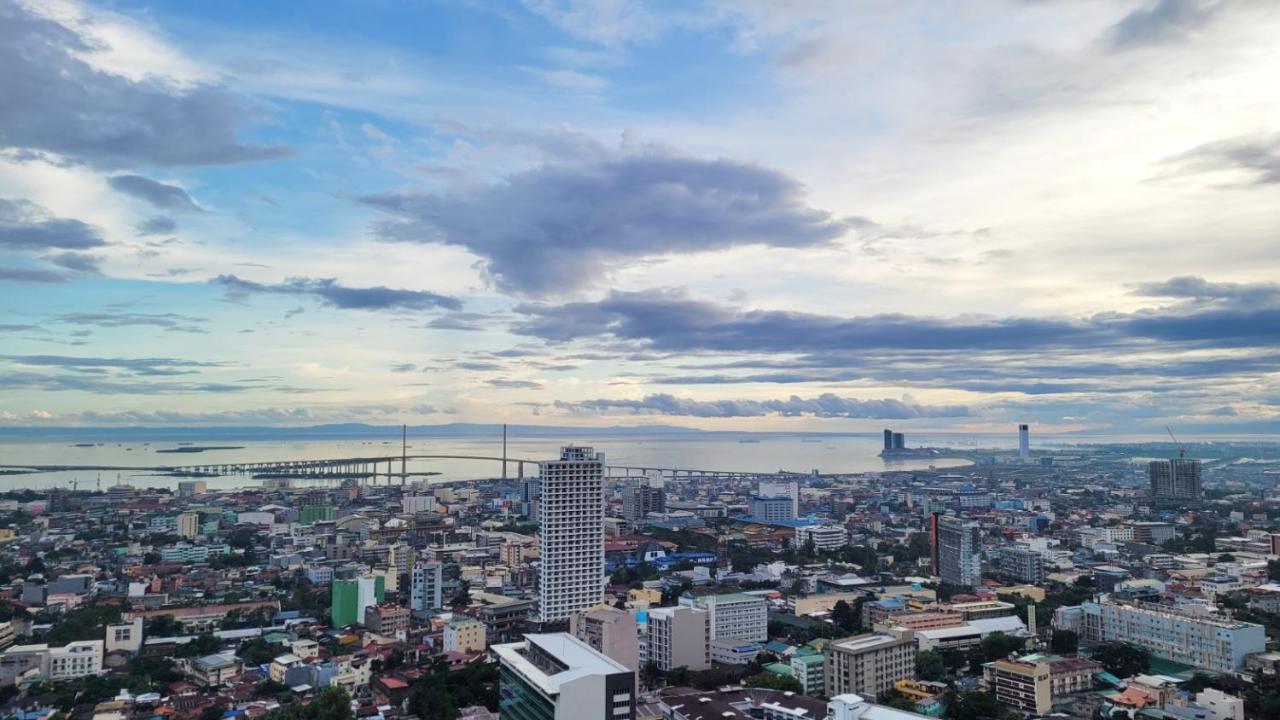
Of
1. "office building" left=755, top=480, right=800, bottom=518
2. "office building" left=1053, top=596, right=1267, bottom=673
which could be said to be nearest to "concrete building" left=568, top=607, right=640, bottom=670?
"office building" left=1053, top=596, right=1267, bottom=673

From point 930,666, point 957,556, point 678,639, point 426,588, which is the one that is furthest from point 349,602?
point 957,556

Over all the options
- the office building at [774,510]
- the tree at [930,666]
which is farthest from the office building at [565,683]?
the office building at [774,510]

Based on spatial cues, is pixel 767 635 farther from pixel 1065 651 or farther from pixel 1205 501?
pixel 1205 501

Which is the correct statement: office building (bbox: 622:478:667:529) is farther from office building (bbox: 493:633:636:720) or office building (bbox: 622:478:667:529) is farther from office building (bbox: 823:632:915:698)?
office building (bbox: 493:633:636:720)

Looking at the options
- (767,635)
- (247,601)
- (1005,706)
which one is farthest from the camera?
(247,601)

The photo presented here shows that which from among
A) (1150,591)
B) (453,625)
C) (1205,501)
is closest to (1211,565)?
(1150,591)

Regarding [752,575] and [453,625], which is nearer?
[453,625]

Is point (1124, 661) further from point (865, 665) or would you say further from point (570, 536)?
point (570, 536)
